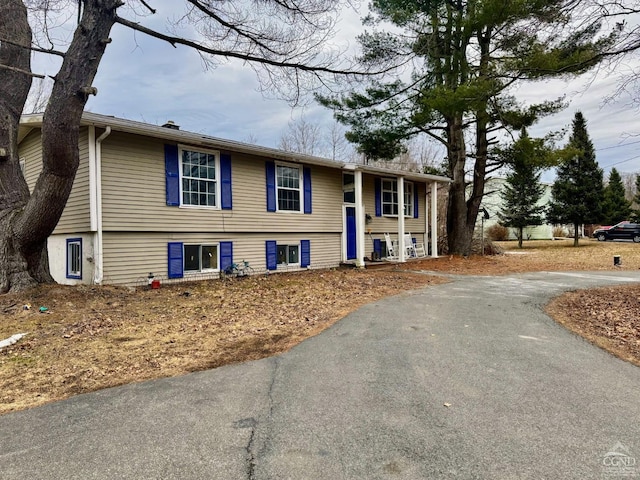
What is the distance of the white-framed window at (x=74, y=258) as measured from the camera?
9077 millimetres

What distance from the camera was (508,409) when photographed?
3.04 metres

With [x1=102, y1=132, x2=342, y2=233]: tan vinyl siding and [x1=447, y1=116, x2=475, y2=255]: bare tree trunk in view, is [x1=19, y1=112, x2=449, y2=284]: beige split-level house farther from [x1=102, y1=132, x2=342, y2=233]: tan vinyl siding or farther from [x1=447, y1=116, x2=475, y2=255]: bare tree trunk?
[x1=447, y1=116, x2=475, y2=255]: bare tree trunk

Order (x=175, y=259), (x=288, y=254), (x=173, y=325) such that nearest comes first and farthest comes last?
(x=173, y=325) → (x=175, y=259) → (x=288, y=254)

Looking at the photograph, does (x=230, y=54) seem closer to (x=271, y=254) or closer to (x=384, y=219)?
(x=271, y=254)

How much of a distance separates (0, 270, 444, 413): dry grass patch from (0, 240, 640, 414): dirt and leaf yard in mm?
13

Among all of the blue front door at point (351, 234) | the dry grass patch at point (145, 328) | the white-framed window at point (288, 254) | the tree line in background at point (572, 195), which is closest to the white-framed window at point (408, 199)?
the blue front door at point (351, 234)

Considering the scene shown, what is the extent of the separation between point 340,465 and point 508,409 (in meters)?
1.54

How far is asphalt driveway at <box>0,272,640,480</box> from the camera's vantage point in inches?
90.7

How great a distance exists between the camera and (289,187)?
1241 centimetres

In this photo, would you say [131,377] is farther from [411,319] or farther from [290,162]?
[290,162]

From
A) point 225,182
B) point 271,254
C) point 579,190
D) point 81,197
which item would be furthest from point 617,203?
point 81,197

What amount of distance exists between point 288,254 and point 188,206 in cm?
371

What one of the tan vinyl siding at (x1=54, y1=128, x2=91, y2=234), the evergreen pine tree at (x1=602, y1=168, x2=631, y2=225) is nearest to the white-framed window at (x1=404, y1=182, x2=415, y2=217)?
the tan vinyl siding at (x1=54, y1=128, x2=91, y2=234)

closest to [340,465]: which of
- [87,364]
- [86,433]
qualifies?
[86,433]
